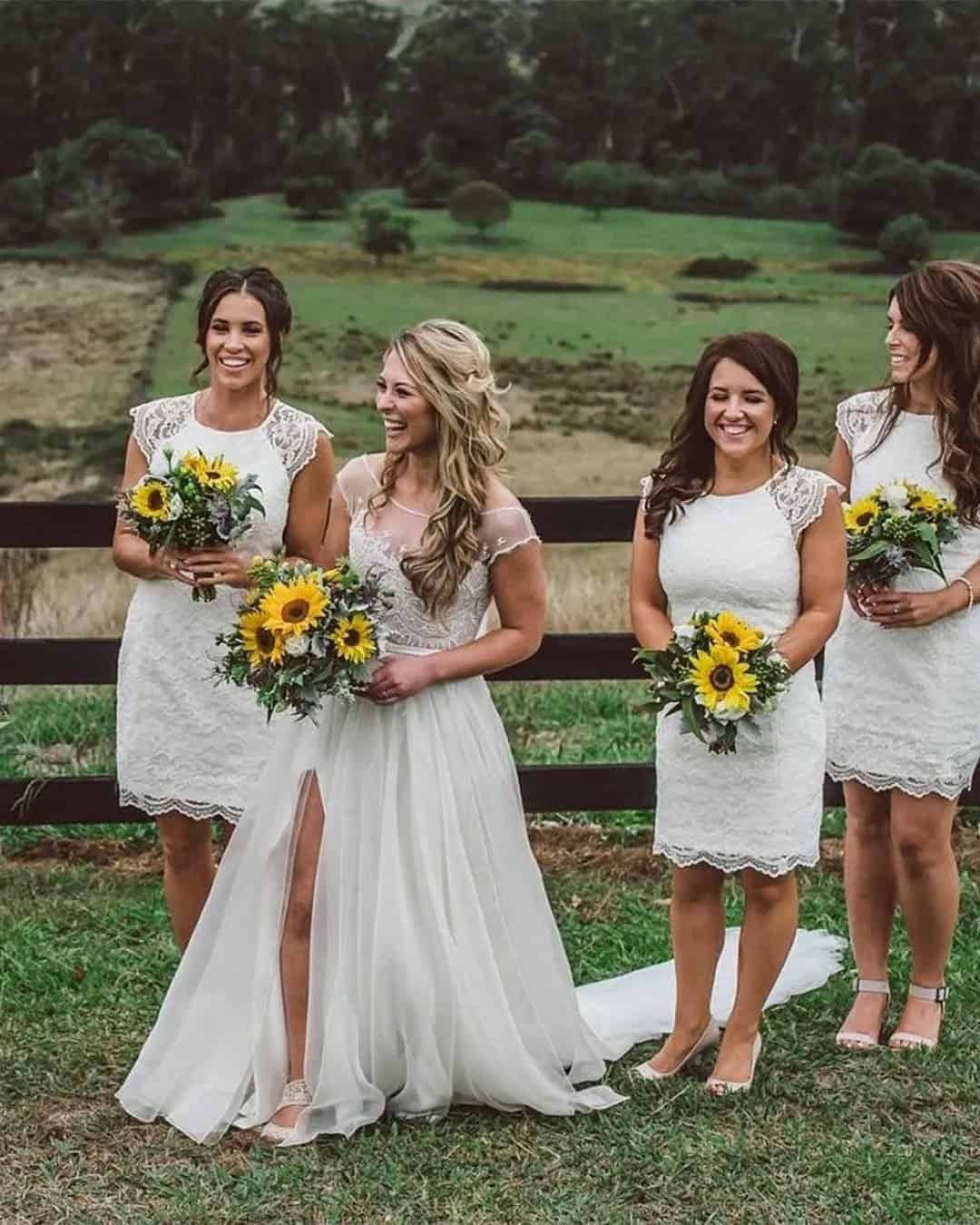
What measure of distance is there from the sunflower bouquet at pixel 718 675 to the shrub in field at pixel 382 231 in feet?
30.7

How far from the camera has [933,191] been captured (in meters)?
13.8

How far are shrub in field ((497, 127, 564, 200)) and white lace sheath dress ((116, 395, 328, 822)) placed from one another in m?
8.85

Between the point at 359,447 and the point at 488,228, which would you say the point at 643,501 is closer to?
the point at 359,447

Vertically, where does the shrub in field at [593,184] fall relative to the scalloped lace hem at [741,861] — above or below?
above

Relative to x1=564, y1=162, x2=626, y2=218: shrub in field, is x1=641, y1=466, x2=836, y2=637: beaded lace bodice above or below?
below

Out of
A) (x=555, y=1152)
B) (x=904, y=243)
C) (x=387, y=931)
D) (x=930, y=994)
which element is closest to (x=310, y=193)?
(x=904, y=243)

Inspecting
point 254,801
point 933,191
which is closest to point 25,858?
point 254,801

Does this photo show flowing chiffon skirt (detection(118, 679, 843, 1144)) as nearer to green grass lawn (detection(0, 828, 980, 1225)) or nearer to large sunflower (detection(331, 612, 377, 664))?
green grass lawn (detection(0, 828, 980, 1225))

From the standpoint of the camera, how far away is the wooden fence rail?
6.91 meters

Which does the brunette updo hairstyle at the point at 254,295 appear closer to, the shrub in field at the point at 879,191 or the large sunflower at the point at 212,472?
the large sunflower at the point at 212,472

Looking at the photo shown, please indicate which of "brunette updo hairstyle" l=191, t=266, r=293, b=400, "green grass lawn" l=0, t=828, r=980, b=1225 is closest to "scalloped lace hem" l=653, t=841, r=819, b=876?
"green grass lawn" l=0, t=828, r=980, b=1225

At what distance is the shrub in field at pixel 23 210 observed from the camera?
43.7 ft

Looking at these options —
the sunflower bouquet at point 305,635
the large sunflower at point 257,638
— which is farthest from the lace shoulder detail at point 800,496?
the large sunflower at point 257,638

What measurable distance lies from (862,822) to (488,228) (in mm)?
8946
